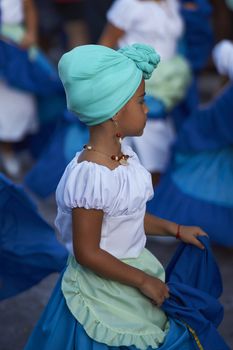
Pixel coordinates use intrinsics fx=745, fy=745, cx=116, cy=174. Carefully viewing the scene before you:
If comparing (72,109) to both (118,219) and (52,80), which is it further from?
(52,80)

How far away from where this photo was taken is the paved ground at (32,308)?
10.3ft

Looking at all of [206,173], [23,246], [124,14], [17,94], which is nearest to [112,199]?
[23,246]

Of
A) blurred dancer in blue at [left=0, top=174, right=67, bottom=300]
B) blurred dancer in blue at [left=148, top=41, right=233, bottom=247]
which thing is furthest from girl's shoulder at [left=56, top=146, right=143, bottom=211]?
blurred dancer in blue at [left=148, top=41, right=233, bottom=247]

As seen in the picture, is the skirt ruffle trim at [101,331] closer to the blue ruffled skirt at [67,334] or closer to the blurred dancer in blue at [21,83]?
the blue ruffled skirt at [67,334]

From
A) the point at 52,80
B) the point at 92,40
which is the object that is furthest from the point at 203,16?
the point at 92,40

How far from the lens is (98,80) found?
6.84 feet

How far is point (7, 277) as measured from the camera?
2721 millimetres

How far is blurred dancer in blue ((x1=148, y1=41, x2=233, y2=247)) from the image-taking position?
144 inches

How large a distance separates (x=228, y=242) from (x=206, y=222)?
0.15 metres

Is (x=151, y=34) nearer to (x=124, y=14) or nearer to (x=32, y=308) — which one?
(x=124, y=14)

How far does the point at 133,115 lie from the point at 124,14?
2097 millimetres

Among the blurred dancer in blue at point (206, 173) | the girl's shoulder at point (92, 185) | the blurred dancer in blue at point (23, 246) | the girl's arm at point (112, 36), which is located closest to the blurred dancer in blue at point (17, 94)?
the girl's arm at point (112, 36)

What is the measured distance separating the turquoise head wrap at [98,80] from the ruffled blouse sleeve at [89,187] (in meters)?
0.14

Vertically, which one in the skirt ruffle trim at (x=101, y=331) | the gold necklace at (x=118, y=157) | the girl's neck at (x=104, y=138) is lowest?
the skirt ruffle trim at (x=101, y=331)
